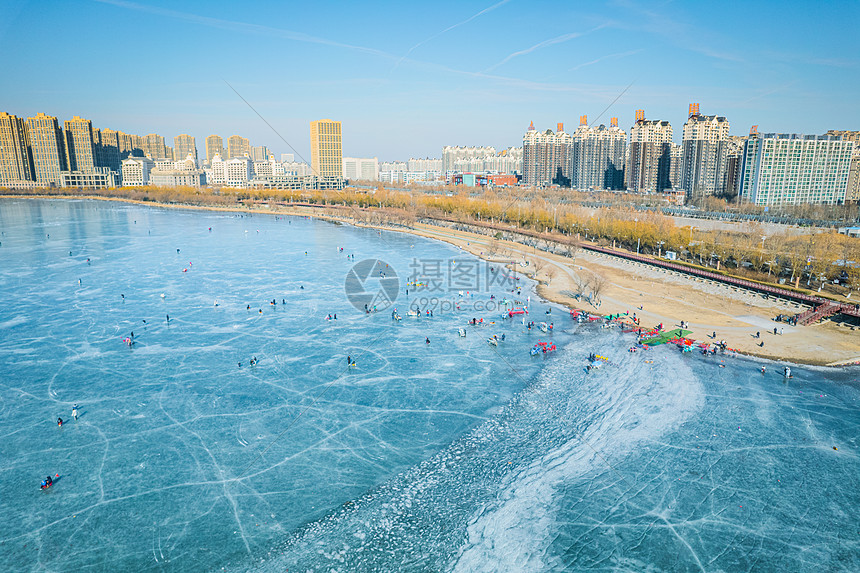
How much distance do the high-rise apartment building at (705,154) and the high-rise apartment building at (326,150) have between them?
11160 cm

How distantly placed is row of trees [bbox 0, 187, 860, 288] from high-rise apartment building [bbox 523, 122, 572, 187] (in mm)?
45927

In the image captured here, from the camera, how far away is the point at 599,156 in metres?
168

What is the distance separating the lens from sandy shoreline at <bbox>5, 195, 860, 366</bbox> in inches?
1268

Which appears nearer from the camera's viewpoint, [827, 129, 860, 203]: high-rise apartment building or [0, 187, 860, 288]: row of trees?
[0, 187, 860, 288]: row of trees

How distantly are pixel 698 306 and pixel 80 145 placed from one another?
698 ft

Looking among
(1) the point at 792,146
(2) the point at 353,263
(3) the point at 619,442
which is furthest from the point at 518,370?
(1) the point at 792,146

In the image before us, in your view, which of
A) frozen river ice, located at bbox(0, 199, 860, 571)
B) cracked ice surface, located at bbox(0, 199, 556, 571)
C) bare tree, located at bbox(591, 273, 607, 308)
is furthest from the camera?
bare tree, located at bbox(591, 273, 607, 308)

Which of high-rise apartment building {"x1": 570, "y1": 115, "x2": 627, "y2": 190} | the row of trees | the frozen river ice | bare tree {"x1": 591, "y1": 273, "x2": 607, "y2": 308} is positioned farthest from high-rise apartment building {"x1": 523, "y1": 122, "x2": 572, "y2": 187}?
the frozen river ice

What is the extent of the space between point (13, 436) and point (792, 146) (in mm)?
130100

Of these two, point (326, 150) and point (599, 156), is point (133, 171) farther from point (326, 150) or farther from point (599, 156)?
point (599, 156)

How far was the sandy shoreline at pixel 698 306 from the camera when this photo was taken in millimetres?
32219

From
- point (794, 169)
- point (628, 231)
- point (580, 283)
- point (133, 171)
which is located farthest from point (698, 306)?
point (133, 171)

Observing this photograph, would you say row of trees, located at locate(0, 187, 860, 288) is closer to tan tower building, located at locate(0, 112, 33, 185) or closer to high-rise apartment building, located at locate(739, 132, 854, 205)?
high-rise apartment building, located at locate(739, 132, 854, 205)

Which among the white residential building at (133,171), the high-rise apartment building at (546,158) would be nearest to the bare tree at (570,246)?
the high-rise apartment building at (546,158)
